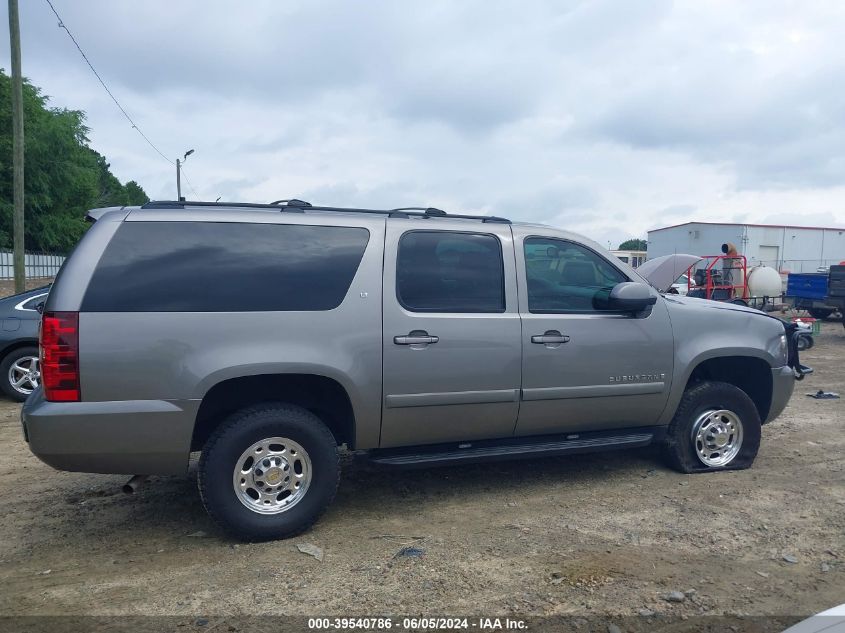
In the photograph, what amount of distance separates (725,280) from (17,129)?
18.2 metres

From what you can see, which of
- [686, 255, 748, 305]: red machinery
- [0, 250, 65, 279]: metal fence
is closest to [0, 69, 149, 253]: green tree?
[0, 250, 65, 279]: metal fence

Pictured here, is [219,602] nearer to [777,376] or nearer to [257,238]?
[257,238]

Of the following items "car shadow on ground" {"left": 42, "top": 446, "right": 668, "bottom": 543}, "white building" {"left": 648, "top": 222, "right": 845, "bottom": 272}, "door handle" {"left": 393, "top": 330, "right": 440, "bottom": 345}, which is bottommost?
"car shadow on ground" {"left": 42, "top": 446, "right": 668, "bottom": 543}

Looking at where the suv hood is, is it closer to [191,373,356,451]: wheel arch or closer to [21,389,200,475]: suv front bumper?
[191,373,356,451]: wheel arch

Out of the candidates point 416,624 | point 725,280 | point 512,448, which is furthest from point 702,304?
point 725,280

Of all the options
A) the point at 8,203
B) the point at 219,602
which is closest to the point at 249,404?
the point at 219,602

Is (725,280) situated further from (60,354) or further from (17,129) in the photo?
(60,354)

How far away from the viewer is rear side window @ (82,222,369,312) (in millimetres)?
3764

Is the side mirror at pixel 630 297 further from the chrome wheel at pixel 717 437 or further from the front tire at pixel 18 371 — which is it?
the front tire at pixel 18 371

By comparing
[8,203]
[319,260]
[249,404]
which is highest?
[8,203]

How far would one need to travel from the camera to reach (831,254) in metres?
36.1

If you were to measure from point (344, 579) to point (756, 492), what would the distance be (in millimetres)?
3111

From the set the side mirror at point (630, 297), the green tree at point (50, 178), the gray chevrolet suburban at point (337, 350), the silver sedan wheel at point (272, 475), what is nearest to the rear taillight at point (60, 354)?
the gray chevrolet suburban at point (337, 350)

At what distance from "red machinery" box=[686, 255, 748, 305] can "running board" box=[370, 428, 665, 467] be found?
15772 millimetres
